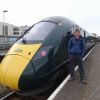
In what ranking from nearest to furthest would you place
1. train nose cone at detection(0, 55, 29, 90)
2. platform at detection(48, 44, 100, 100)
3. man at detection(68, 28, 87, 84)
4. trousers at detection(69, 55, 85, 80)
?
platform at detection(48, 44, 100, 100) → train nose cone at detection(0, 55, 29, 90) → man at detection(68, 28, 87, 84) → trousers at detection(69, 55, 85, 80)

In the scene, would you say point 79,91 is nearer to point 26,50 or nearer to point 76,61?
point 76,61

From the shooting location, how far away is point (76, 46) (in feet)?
29.8

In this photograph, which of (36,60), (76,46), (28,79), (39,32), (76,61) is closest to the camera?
(28,79)

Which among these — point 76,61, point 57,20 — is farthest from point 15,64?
point 57,20

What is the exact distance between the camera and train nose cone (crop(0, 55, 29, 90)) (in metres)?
7.83

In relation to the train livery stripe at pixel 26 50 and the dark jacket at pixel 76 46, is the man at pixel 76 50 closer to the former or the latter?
the dark jacket at pixel 76 46

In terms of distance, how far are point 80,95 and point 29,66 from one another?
1.65 metres

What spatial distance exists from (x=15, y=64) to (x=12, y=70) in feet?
0.73

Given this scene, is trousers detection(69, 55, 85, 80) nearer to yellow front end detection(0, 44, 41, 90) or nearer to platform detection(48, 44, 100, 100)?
platform detection(48, 44, 100, 100)

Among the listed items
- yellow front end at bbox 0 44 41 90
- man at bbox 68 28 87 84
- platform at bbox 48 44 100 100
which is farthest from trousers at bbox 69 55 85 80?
yellow front end at bbox 0 44 41 90

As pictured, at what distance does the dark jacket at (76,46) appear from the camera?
9.05 metres

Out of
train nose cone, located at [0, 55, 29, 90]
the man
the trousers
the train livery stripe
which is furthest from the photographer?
the trousers

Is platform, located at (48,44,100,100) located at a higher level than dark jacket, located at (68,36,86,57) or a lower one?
lower

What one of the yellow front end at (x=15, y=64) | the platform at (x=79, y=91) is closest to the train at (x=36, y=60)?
the yellow front end at (x=15, y=64)
